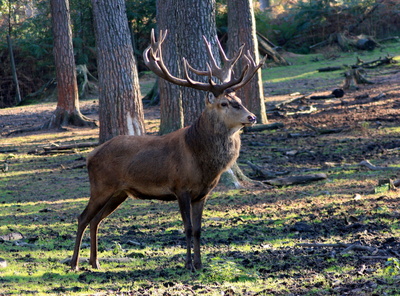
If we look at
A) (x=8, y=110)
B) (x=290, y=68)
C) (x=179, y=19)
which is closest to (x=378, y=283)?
(x=179, y=19)

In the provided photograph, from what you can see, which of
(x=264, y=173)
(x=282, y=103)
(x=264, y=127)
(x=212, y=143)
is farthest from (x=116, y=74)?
(x=282, y=103)

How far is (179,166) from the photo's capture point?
6.84m

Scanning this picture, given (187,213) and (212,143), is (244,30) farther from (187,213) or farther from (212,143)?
(187,213)

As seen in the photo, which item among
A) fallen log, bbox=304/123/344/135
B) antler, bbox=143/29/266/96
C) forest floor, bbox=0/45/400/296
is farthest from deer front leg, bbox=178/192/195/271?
fallen log, bbox=304/123/344/135

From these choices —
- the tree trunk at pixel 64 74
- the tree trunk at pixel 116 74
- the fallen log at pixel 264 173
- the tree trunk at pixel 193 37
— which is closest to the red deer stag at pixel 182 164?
the tree trunk at pixel 193 37

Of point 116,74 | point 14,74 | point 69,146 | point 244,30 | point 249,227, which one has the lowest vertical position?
point 249,227

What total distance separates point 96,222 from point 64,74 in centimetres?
1381

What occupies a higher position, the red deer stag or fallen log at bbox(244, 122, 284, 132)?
the red deer stag

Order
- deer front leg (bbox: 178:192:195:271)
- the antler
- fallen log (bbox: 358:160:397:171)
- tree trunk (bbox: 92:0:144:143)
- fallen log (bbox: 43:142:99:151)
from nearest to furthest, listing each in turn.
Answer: deer front leg (bbox: 178:192:195:271) < the antler < fallen log (bbox: 358:160:397:171) < tree trunk (bbox: 92:0:144:143) < fallen log (bbox: 43:142:99:151)

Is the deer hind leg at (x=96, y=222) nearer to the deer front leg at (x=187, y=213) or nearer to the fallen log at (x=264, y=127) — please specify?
the deer front leg at (x=187, y=213)

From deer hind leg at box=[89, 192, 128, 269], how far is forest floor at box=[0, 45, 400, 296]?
14 centimetres

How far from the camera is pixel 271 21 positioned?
39219 millimetres

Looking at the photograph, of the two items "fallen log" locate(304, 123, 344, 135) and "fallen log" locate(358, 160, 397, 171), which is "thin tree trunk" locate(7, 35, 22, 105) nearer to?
"fallen log" locate(304, 123, 344, 135)

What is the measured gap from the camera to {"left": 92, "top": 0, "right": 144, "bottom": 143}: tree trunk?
13.8m
